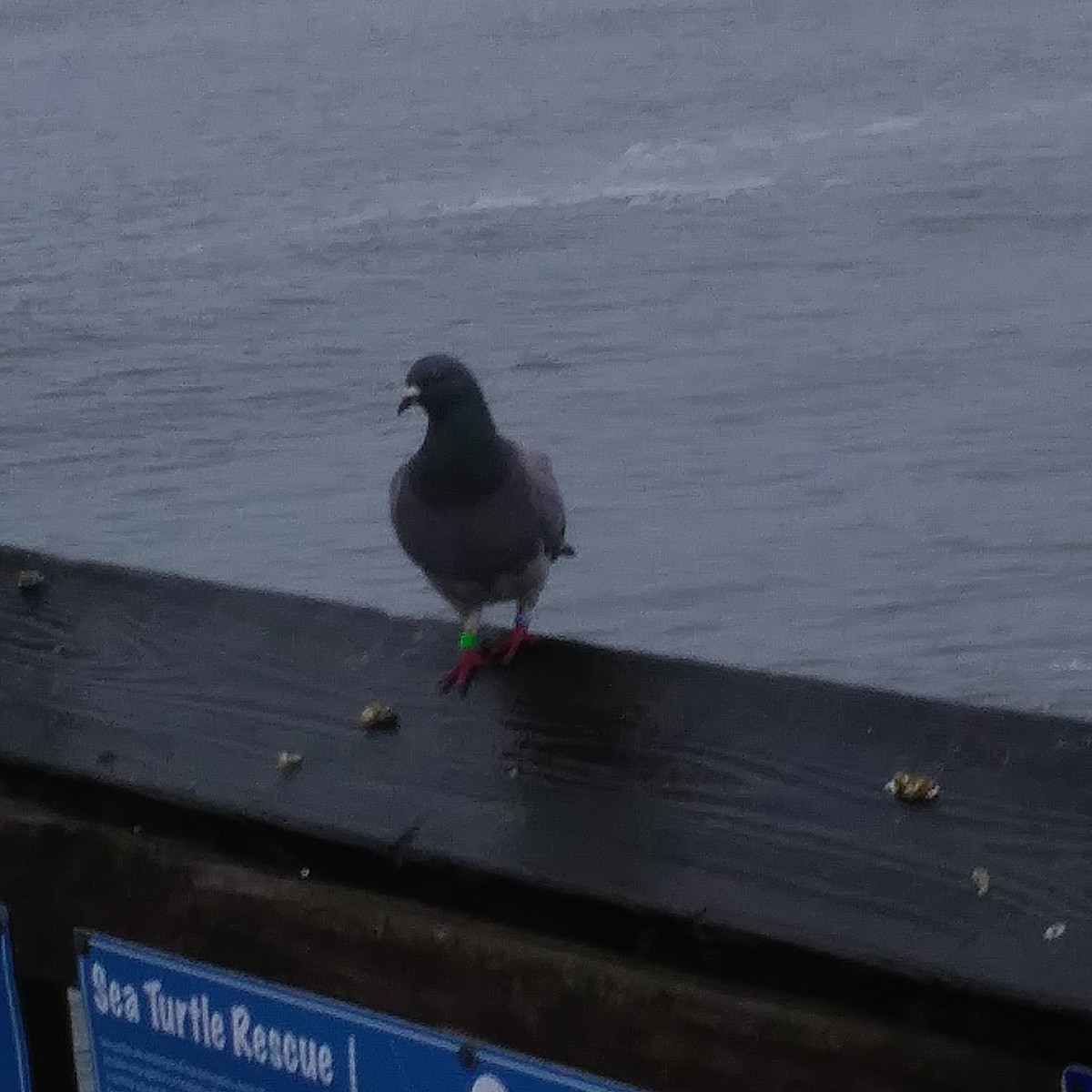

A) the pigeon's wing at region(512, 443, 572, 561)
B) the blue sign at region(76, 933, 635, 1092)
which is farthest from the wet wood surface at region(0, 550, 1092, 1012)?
the pigeon's wing at region(512, 443, 572, 561)

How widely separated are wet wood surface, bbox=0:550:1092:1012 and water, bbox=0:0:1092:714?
17.1 feet

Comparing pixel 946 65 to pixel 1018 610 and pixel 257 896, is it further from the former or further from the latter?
pixel 257 896

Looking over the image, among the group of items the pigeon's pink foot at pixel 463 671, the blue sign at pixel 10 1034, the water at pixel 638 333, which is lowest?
the blue sign at pixel 10 1034

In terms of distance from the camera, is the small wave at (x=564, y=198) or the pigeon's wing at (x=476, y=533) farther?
the small wave at (x=564, y=198)

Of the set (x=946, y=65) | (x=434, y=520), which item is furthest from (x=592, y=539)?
(x=946, y=65)

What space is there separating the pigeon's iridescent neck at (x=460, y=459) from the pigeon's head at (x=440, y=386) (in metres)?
0.02

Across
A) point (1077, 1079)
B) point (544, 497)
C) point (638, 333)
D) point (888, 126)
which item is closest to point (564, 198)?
point (888, 126)

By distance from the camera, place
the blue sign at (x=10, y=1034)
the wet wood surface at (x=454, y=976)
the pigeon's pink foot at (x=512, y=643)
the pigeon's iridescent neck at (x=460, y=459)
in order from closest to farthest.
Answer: the wet wood surface at (x=454, y=976) → the blue sign at (x=10, y=1034) → the pigeon's pink foot at (x=512, y=643) → the pigeon's iridescent neck at (x=460, y=459)

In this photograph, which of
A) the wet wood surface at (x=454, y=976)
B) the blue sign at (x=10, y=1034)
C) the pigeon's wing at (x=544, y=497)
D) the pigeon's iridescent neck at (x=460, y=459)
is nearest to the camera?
the wet wood surface at (x=454, y=976)

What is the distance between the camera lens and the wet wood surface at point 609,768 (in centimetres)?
176

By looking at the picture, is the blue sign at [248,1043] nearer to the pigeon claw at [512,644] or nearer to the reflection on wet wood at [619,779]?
the reflection on wet wood at [619,779]

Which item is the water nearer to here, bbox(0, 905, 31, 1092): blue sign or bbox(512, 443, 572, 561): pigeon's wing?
bbox(512, 443, 572, 561): pigeon's wing

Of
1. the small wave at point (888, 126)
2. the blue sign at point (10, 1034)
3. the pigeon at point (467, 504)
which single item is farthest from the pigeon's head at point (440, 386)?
the small wave at point (888, 126)

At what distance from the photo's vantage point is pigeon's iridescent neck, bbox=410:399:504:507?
11.9ft
